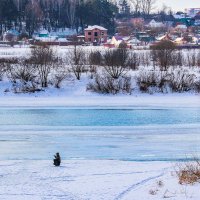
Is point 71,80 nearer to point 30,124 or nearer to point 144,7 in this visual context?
point 30,124

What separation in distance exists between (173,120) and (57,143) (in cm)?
598

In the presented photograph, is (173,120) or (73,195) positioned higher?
(73,195)

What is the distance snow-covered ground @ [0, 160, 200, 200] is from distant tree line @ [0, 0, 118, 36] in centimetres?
4816

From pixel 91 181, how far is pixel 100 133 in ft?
23.1

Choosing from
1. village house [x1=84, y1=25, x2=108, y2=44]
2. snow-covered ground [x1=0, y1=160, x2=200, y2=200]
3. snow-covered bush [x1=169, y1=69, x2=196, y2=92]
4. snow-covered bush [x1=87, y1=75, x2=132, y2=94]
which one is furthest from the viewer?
village house [x1=84, y1=25, x2=108, y2=44]

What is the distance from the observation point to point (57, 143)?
1494 centimetres

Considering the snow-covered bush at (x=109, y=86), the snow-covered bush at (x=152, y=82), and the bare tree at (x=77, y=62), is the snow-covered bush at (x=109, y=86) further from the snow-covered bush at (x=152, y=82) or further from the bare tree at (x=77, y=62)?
the bare tree at (x=77, y=62)

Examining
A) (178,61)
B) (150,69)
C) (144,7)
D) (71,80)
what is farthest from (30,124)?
(144,7)

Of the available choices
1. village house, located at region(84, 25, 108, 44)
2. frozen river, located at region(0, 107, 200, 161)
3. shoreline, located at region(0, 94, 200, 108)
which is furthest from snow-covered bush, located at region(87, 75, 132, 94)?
village house, located at region(84, 25, 108, 44)

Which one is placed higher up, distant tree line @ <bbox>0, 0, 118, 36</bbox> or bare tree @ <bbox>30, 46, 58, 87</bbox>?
distant tree line @ <bbox>0, 0, 118, 36</bbox>

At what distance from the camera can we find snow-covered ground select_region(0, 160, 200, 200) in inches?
331

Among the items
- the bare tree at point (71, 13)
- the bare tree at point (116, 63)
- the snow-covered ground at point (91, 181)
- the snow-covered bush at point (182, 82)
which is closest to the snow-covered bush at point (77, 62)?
the bare tree at point (116, 63)

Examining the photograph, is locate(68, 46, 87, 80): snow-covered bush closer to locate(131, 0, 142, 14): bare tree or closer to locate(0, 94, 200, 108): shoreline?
locate(0, 94, 200, 108): shoreline

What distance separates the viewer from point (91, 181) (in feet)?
31.4
